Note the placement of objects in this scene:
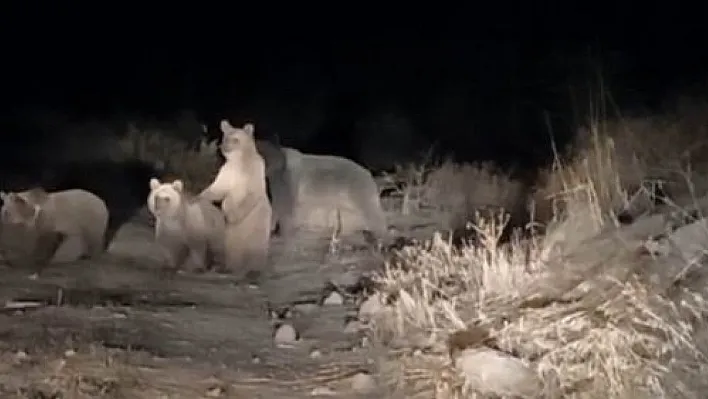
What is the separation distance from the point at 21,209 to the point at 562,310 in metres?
4.46

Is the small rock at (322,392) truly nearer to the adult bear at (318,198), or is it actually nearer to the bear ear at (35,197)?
the bear ear at (35,197)

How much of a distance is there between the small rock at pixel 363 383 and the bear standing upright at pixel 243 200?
10.4ft

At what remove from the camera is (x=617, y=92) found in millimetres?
19469

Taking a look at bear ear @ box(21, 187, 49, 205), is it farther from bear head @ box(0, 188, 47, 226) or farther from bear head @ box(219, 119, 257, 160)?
bear head @ box(219, 119, 257, 160)

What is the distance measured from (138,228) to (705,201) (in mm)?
4179

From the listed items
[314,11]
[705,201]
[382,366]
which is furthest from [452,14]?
[382,366]

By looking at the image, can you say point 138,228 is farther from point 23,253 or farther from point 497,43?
point 497,43

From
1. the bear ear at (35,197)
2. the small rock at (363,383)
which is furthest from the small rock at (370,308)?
the bear ear at (35,197)

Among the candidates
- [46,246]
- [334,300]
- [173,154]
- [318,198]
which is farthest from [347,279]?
[173,154]

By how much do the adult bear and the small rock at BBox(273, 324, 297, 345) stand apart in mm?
3320

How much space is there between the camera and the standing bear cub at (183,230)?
1001 centimetres

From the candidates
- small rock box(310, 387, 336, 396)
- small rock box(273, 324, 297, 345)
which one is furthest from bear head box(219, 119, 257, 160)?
small rock box(310, 387, 336, 396)

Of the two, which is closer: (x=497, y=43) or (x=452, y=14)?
(x=497, y=43)

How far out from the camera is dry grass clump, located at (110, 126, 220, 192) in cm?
1388
